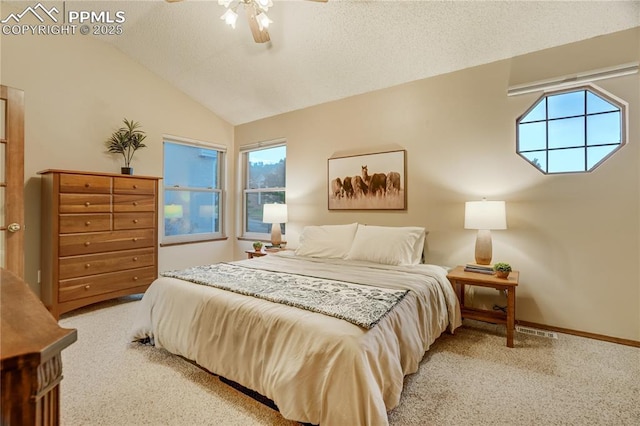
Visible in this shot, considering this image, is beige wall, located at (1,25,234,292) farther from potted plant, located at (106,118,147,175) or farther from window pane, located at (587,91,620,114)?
window pane, located at (587,91,620,114)

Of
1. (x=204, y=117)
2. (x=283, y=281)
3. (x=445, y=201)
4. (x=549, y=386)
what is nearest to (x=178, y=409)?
(x=283, y=281)

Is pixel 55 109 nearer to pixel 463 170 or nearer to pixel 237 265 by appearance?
pixel 237 265

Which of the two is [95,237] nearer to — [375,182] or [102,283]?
[102,283]

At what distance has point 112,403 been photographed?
1701 millimetres

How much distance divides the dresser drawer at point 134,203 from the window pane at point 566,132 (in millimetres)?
4227

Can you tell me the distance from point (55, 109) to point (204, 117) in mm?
1781

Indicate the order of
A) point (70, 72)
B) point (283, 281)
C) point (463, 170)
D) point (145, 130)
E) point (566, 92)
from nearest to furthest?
1. point (283, 281)
2. point (566, 92)
3. point (463, 170)
4. point (70, 72)
5. point (145, 130)

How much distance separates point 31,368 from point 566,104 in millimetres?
3676

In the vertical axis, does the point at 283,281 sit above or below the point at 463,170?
below

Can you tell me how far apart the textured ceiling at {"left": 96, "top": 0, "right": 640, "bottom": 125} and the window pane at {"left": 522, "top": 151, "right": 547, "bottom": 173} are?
94cm

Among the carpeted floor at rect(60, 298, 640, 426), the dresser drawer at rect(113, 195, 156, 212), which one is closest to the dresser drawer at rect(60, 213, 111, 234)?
the dresser drawer at rect(113, 195, 156, 212)

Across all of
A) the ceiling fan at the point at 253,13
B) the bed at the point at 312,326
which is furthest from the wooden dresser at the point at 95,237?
the ceiling fan at the point at 253,13

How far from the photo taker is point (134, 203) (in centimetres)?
339

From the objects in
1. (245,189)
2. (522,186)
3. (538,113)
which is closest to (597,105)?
(538,113)
